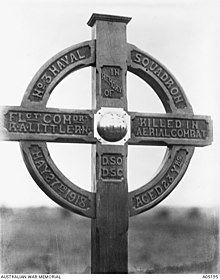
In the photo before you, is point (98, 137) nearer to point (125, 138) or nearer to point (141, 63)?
point (125, 138)

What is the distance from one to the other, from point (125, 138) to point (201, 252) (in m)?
1.66

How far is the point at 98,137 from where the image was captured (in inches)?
201

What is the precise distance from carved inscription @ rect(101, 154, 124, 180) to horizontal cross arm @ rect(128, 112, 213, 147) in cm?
18

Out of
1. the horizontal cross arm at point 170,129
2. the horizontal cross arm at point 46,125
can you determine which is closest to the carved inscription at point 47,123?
the horizontal cross arm at point 46,125

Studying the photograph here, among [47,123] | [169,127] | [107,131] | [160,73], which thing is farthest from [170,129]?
[47,123]

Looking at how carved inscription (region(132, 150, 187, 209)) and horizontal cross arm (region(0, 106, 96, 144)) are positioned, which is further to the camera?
carved inscription (region(132, 150, 187, 209))

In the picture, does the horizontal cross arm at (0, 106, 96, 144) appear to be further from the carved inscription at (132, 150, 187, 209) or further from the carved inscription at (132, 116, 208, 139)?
the carved inscription at (132, 150, 187, 209)

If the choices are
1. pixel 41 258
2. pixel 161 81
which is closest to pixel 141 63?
pixel 161 81

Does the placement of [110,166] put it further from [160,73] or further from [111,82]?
[160,73]

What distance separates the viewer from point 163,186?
5.20 m

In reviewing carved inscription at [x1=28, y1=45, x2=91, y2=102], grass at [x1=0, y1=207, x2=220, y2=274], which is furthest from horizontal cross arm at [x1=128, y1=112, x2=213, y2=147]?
grass at [x1=0, y1=207, x2=220, y2=274]

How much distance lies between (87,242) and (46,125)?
2006 mm

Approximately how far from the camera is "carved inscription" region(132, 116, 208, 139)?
5250 mm

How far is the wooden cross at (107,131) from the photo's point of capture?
195 inches
